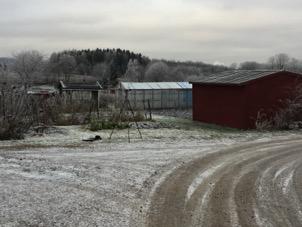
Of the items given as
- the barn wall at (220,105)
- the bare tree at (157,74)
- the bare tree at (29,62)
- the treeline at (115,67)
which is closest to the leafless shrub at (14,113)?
the barn wall at (220,105)

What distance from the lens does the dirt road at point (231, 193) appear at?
8.20 m

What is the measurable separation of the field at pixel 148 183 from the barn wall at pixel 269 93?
6831 millimetres

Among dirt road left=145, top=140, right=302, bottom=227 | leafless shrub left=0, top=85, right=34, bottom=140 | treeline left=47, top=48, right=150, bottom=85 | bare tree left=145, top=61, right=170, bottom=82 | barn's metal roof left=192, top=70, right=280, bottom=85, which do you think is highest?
treeline left=47, top=48, right=150, bottom=85

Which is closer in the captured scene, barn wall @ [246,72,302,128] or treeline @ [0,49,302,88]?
barn wall @ [246,72,302,128]

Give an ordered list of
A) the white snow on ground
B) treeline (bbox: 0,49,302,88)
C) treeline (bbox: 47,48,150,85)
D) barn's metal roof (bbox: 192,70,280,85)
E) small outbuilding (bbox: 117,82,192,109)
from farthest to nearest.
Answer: treeline (bbox: 47,48,150,85), treeline (bbox: 0,49,302,88), small outbuilding (bbox: 117,82,192,109), barn's metal roof (bbox: 192,70,280,85), the white snow on ground

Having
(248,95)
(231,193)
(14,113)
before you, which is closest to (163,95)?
(248,95)

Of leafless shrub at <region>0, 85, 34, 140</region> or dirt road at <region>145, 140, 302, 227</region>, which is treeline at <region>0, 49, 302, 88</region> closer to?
leafless shrub at <region>0, 85, 34, 140</region>

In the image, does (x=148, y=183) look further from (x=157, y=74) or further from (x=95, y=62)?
(x=95, y=62)

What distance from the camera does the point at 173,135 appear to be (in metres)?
20.3

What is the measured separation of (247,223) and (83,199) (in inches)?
127

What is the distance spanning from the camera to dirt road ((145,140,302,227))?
26.9 ft

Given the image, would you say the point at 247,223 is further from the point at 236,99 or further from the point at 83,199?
the point at 236,99

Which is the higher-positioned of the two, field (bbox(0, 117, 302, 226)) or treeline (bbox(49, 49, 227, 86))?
treeline (bbox(49, 49, 227, 86))

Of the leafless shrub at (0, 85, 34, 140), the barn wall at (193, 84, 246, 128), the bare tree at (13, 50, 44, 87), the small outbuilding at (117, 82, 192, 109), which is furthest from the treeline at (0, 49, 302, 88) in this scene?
the leafless shrub at (0, 85, 34, 140)
